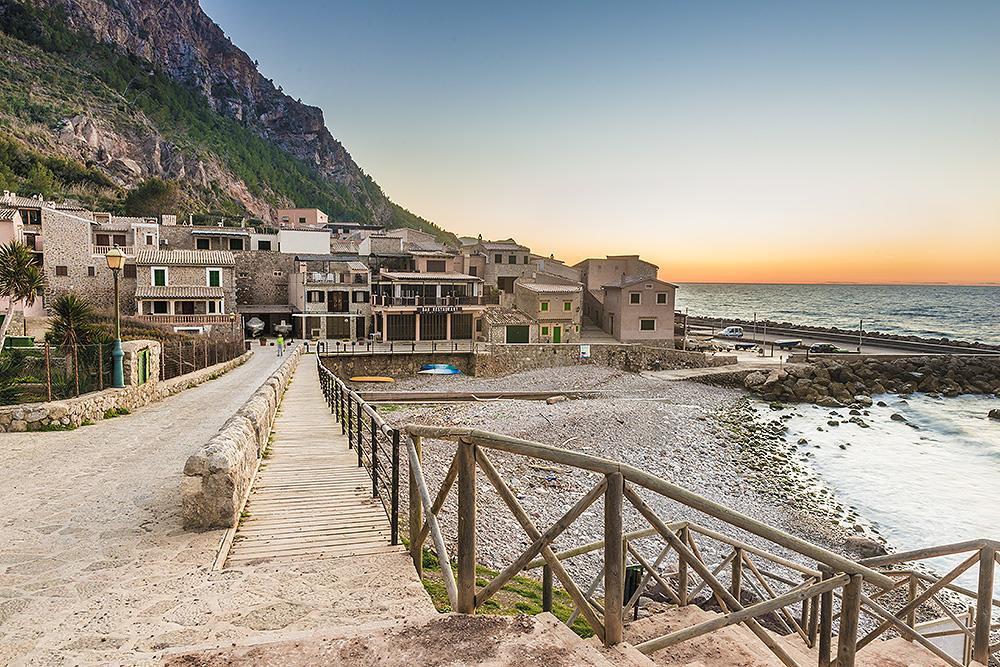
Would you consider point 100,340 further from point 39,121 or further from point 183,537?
point 39,121

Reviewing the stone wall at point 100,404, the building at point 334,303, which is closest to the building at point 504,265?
the building at point 334,303

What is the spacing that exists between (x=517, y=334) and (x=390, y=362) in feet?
36.8

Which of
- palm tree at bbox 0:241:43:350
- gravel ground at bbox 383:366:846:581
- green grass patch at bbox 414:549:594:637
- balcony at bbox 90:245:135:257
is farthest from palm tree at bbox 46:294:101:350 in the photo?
balcony at bbox 90:245:135:257

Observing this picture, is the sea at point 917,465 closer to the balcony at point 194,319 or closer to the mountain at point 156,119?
the balcony at point 194,319

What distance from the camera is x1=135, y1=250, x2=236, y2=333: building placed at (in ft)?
142

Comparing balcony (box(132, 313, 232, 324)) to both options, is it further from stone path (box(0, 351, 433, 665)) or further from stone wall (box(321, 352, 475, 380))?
stone path (box(0, 351, 433, 665))

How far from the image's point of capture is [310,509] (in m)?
7.48

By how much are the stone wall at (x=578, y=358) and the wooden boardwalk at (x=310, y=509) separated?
31699mm

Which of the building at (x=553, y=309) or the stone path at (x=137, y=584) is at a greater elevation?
the building at (x=553, y=309)

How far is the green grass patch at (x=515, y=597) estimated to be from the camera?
7.25 meters

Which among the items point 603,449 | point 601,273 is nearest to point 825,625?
point 603,449

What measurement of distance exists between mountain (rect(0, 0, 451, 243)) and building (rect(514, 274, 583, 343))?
60366mm

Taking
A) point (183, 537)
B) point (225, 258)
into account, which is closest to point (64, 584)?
point (183, 537)

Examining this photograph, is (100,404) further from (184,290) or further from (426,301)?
(426,301)
